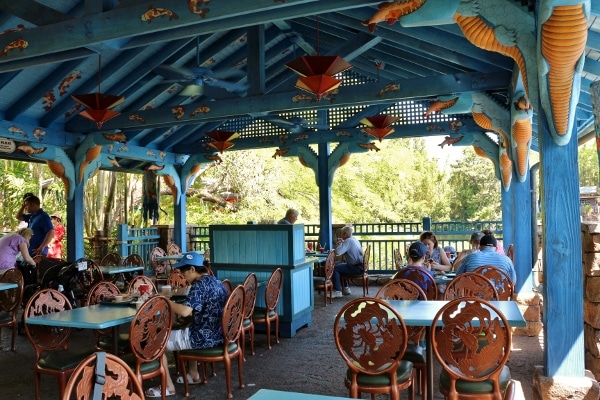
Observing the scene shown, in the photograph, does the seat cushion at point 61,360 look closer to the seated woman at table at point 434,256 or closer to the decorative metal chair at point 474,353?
the decorative metal chair at point 474,353

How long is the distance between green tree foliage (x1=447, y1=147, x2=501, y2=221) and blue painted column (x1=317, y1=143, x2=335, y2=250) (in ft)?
55.2

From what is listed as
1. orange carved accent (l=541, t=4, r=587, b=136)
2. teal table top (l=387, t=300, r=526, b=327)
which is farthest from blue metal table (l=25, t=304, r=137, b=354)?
orange carved accent (l=541, t=4, r=587, b=136)

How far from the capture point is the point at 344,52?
26.9ft

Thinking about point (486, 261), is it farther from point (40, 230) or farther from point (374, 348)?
point (40, 230)

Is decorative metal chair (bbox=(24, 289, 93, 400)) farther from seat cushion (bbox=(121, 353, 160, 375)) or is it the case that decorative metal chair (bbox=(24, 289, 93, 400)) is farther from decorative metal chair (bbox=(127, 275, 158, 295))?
decorative metal chair (bbox=(127, 275, 158, 295))

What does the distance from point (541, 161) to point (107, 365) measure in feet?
10.8

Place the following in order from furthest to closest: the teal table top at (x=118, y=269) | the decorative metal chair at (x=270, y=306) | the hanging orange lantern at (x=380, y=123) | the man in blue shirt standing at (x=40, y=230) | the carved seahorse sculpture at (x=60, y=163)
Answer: the carved seahorse sculpture at (x=60, y=163) < the hanging orange lantern at (x=380, y=123) < the teal table top at (x=118, y=269) < the man in blue shirt standing at (x=40, y=230) < the decorative metal chair at (x=270, y=306)

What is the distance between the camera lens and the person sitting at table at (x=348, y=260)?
31.8ft

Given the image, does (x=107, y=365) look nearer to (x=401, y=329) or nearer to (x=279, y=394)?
(x=279, y=394)

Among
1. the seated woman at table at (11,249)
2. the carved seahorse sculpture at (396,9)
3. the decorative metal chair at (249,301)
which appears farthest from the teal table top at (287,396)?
the seated woman at table at (11,249)

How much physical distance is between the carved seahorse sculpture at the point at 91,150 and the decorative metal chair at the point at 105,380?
8.55m

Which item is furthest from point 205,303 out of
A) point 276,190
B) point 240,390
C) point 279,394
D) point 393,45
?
point 276,190

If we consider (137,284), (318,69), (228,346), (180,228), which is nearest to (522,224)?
(318,69)

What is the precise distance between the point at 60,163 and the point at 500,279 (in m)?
8.57
